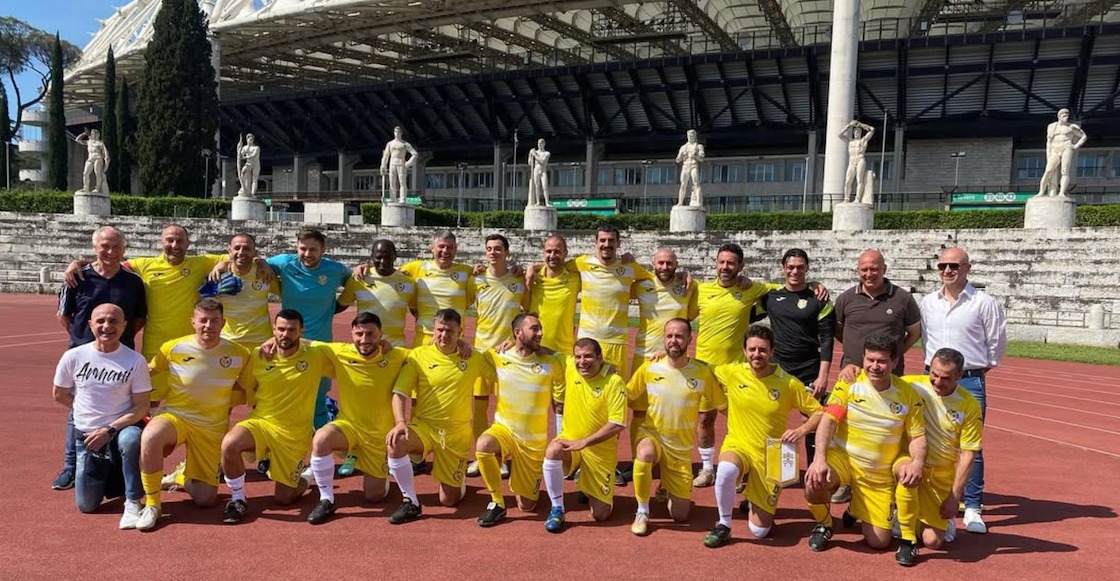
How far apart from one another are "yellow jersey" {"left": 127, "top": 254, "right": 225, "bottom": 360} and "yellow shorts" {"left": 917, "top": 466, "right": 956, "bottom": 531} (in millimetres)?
6279

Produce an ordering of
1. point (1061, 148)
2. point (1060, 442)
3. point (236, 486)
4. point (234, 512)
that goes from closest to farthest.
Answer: point (234, 512)
point (236, 486)
point (1060, 442)
point (1061, 148)

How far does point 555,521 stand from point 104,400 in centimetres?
349

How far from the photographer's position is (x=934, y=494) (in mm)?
4801

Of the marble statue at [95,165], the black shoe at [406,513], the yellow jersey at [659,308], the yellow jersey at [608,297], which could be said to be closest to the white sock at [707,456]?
the yellow jersey at [659,308]

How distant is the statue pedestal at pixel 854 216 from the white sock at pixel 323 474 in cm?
2235

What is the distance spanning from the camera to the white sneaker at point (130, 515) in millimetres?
4719

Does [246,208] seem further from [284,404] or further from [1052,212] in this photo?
[1052,212]

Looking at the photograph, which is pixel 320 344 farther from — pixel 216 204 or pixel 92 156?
pixel 216 204

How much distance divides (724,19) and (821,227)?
2869cm

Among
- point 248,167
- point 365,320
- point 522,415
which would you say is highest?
point 248,167

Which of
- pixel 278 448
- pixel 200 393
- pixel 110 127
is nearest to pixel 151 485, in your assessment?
pixel 200 393

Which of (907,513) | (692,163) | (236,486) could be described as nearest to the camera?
(907,513)

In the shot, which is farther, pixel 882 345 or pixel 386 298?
pixel 386 298

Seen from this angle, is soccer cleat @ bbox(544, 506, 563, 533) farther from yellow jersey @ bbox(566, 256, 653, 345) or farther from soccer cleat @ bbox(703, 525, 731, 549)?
yellow jersey @ bbox(566, 256, 653, 345)
